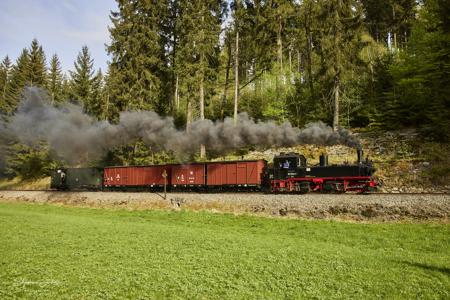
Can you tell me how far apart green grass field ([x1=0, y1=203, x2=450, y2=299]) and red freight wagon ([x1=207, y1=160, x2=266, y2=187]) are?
32.9ft

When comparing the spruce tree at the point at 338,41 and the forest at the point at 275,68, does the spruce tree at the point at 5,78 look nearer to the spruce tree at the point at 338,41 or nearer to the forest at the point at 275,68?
the forest at the point at 275,68

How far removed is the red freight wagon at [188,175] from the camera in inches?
1163

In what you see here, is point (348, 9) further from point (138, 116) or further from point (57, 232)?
point (57, 232)

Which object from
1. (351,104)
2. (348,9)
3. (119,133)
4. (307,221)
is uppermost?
(348,9)

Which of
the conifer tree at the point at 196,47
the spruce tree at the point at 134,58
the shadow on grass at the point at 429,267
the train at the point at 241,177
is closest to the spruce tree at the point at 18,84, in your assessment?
the spruce tree at the point at 134,58

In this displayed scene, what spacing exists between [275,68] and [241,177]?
23.1 metres

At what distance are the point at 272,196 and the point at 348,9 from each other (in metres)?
20.7

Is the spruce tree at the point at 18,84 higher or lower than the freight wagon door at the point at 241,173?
higher

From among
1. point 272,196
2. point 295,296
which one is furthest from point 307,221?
point 295,296

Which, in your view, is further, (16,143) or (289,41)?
(16,143)

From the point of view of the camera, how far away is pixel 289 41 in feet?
152

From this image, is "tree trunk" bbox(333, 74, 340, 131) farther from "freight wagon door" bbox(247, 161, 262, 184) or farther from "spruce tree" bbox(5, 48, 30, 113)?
"spruce tree" bbox(5, 48, 30, 113)

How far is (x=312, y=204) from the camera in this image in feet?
69.2

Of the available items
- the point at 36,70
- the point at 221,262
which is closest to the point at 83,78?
the point at 36,70
